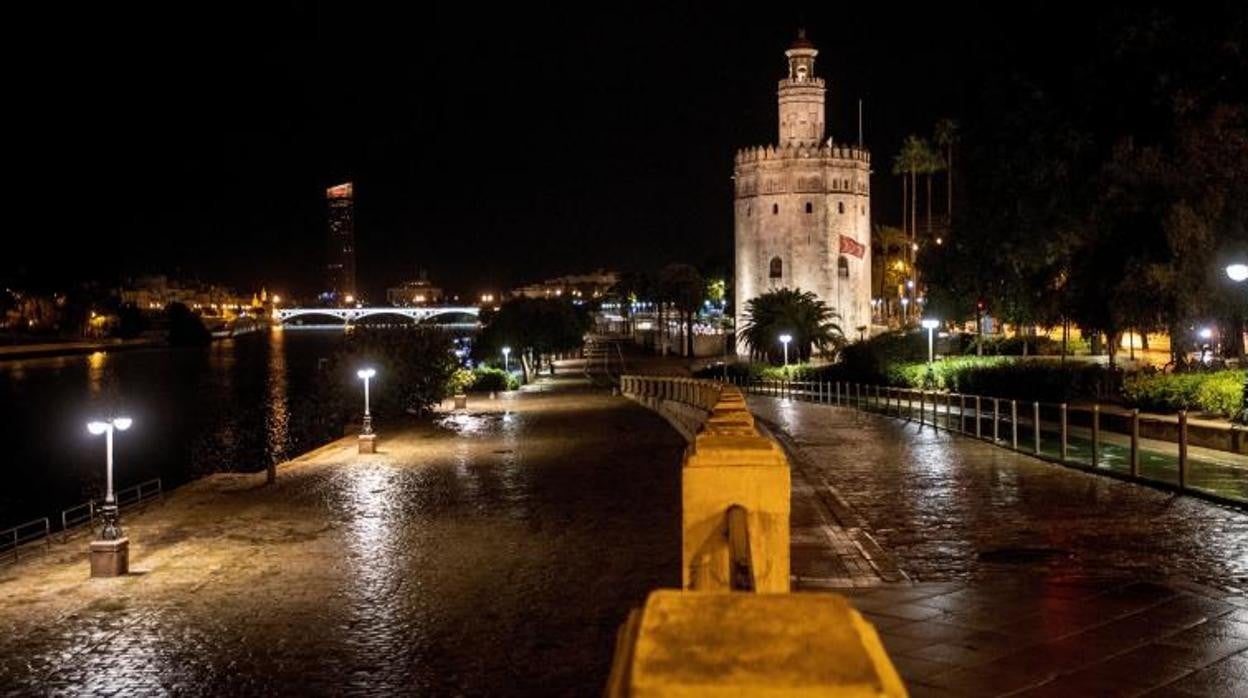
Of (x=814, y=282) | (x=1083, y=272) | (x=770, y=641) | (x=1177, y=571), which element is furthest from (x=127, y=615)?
(x=814, y=282)

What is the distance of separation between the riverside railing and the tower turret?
53.1 m

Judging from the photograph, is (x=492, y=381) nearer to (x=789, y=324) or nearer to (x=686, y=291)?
(x=789, y=324)

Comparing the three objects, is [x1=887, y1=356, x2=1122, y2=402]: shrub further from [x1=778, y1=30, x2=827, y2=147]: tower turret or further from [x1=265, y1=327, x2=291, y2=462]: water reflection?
[x1=778, y1=30, x2=827, y2=147]: tower turret

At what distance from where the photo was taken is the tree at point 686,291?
11338 cm

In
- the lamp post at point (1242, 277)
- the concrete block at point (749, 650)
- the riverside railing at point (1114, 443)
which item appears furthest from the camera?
the lamp post at point (1242, 277)

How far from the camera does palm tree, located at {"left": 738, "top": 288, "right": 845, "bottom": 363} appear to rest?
6694 centimetres

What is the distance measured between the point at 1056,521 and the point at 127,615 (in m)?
10.2

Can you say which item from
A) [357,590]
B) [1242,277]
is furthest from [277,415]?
[357,590]

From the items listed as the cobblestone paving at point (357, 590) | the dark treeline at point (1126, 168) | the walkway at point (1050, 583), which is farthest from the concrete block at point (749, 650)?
the dark treeline at point (1126, 168)

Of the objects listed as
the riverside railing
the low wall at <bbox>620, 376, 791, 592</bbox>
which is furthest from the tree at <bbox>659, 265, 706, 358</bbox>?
the low wall at <bbox>620, 376, 791, 592</bbox>

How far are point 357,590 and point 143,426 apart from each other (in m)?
60.0

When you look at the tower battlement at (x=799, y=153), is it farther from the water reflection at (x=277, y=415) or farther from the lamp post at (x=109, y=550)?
the lamp post at (x=109, y=550)

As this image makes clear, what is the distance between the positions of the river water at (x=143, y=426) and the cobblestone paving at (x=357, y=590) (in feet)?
10.5

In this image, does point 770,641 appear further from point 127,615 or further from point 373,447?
point 373,447
